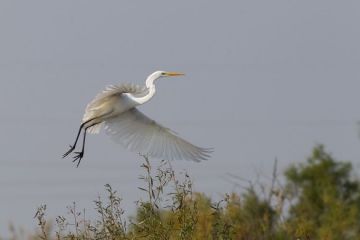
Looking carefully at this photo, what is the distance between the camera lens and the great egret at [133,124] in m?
11.6

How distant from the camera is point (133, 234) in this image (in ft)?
23.9

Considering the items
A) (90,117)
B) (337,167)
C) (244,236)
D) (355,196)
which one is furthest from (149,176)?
(337,167)

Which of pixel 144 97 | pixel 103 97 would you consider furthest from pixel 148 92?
pixel 103 97

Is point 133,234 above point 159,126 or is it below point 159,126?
below

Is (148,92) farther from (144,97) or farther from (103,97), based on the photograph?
(103,97)

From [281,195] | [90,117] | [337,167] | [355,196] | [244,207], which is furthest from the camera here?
[337,167]

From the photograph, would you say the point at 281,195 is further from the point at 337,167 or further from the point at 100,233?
the point at 337,167

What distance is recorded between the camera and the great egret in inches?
456

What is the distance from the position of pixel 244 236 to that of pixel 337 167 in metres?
25.9

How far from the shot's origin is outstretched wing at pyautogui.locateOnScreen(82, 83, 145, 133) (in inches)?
449

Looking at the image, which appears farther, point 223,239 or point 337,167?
point 337,167

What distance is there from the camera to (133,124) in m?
12.4

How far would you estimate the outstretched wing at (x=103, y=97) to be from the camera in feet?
37.4

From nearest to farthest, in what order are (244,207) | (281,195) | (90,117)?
(281,195) < (244,207) < (90,117)
